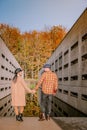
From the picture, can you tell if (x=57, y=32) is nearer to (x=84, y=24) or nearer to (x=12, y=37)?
(x=12, y=37)

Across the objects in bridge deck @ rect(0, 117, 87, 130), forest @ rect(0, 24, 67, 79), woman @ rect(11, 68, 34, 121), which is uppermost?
forest @ rect(0, 24, 67, 79)

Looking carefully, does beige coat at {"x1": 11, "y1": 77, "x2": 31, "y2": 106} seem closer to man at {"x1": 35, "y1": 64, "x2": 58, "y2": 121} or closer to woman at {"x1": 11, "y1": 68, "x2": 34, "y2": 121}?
woman at {"x1": 11, "y1": 68, "x2": 34, "y2": 121}

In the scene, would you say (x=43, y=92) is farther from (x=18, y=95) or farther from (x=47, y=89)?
(x=18, y=95)

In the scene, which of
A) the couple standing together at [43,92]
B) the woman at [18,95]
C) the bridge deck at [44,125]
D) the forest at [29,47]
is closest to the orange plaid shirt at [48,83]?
the couple standing together at [43,92]

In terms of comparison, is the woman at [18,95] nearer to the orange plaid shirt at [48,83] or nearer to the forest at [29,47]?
the orange plaid shirt at [48,83]

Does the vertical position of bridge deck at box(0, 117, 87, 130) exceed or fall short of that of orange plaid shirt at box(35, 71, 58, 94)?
it falls short

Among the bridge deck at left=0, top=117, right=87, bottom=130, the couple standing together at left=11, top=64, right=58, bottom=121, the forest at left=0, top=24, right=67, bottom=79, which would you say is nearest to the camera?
the bridge deck at left=0, top=117, right=87, bottom=130

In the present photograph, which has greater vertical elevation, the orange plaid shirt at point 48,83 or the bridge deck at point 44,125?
the orange plaid shirt at point 48,83

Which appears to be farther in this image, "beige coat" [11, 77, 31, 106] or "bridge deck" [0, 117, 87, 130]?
"beige coat" [11, 77, 31, 106]

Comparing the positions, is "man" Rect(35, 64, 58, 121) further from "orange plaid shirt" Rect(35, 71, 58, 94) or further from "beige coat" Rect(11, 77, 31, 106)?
"beige coat" Rect(11, 77, 31, 106)

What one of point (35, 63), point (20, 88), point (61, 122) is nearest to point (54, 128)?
point (61, 122)

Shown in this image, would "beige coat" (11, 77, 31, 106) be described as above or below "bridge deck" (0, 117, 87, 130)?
above

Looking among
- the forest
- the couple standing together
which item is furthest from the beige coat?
the forest

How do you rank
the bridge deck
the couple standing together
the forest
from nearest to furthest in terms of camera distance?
the bridge deck → the couple standing together → the forest
